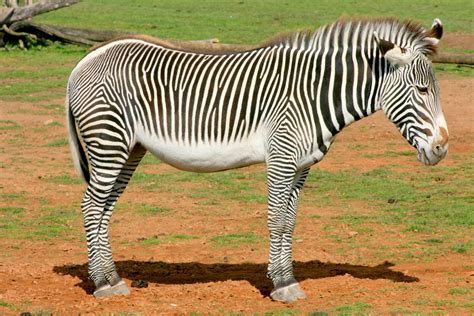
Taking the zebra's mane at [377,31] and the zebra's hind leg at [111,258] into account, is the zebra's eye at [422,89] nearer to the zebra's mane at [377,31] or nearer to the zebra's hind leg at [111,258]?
the zebra's mane at [377,31]

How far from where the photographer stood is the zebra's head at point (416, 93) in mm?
7500

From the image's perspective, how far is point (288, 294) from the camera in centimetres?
779

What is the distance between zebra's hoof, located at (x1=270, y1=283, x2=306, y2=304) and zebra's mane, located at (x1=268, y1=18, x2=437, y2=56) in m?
1.93

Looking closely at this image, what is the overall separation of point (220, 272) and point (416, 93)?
245 centimetres

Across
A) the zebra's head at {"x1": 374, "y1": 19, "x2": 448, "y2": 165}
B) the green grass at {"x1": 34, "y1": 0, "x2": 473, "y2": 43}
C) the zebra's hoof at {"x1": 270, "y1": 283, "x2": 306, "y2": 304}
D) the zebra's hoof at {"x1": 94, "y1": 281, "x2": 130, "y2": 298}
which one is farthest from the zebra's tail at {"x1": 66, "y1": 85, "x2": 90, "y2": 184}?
Answer: the green grass at {"x1": 34, "y1": 0, "x2": 473, "y2": 43}

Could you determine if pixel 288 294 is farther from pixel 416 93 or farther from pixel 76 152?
pixel 76 152

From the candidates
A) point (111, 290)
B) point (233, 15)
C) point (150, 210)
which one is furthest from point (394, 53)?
point (233, 15)

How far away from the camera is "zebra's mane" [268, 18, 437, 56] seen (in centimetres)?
766

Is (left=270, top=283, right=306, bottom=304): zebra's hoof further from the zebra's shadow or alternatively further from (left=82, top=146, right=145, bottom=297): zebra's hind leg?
(left=82, top=146, right=145, bottom=297): zebra's hind leg

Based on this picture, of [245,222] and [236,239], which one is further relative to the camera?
[245,222]

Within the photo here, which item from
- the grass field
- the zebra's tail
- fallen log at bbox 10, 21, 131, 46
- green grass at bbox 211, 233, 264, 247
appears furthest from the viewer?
fallen log at bbox 10, 21, 131, 46

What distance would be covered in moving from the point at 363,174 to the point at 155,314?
599cm

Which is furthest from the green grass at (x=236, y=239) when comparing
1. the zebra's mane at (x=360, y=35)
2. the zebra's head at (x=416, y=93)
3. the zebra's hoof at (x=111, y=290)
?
the zebra's head at (x=416, y=93)

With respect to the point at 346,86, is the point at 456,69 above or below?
below
